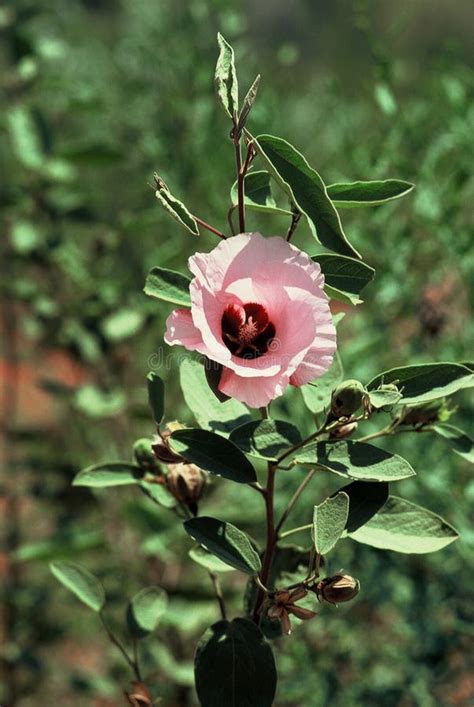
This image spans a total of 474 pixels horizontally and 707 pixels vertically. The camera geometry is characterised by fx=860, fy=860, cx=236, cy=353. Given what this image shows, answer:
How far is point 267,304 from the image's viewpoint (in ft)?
1.58

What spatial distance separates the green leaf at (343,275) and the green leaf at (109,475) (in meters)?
0.21

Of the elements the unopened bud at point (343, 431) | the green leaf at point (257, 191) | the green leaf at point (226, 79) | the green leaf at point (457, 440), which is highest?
the green leaf at point (226, 79)

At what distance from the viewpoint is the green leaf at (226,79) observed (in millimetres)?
458

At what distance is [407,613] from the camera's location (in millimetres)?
1142

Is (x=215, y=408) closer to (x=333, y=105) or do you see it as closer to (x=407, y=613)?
(x=407, y=613)

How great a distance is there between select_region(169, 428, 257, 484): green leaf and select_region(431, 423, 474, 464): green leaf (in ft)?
0.45

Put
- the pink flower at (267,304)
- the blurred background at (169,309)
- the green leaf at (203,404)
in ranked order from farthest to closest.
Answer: the blurred background at (169,309)
the green leaf at (203,404)
the pink flower at (267,304)

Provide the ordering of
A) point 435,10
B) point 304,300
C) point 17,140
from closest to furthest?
1. point 304,300
2. point 17,140
3. point 435,10

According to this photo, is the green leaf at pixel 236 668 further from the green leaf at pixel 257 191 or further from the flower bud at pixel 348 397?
the green leaf at pixel 257 191

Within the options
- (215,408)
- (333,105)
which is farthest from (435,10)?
(215,408)

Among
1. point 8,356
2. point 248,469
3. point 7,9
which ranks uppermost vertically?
point 7,9

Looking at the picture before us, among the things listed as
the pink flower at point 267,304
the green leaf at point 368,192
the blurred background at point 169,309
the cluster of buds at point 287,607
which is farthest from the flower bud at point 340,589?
the blurred background at point 169,309

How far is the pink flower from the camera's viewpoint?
449 millimetres

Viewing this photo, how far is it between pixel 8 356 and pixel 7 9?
59 cm
